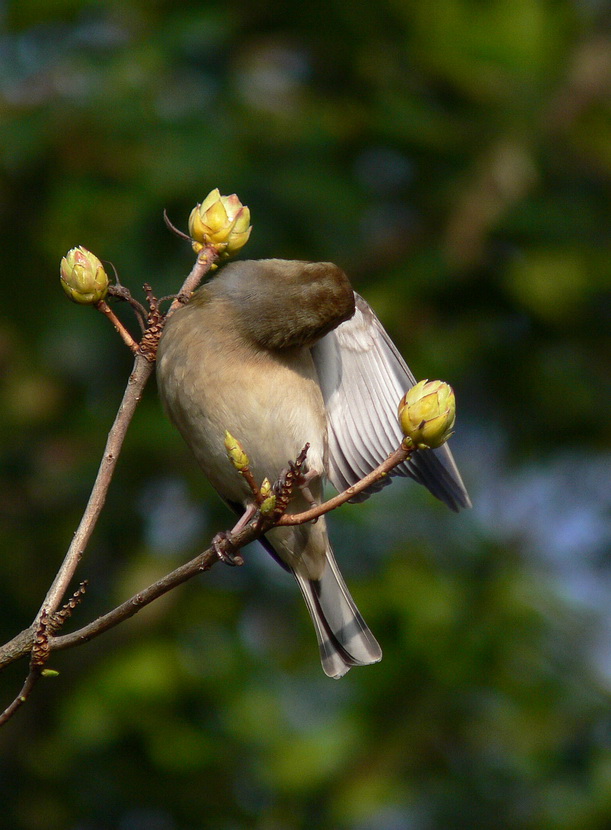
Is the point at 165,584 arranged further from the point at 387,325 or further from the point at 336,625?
the point at 387,325

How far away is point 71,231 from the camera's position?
6598mm

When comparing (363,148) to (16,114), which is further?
(363,148)

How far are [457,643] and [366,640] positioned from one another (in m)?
1.90

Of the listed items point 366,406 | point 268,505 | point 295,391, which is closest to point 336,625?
point 366,406

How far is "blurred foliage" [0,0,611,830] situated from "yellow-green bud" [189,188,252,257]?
3524 millimetres

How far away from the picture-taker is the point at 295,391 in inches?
161

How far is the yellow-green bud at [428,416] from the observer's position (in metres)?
2.62

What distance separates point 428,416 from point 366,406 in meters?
1.90

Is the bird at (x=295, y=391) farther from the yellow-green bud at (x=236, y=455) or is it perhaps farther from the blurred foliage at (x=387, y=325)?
the blurred foliage at (x=387, y=325)

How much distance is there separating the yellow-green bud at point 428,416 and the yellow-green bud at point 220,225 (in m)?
0.65

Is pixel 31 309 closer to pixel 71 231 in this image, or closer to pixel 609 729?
pixel 71 231

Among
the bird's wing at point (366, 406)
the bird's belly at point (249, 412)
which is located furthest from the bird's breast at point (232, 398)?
the bird's wing at point (366, 406)

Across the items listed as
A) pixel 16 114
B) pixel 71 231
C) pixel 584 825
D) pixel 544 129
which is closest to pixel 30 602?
pixel 71 231

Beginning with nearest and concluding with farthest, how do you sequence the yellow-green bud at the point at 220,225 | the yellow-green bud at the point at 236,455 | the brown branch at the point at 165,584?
the brown branch at the point at 165,584, the yellow-green bud at the point at 236,455, the yellow-green bud at the point at 220,225
